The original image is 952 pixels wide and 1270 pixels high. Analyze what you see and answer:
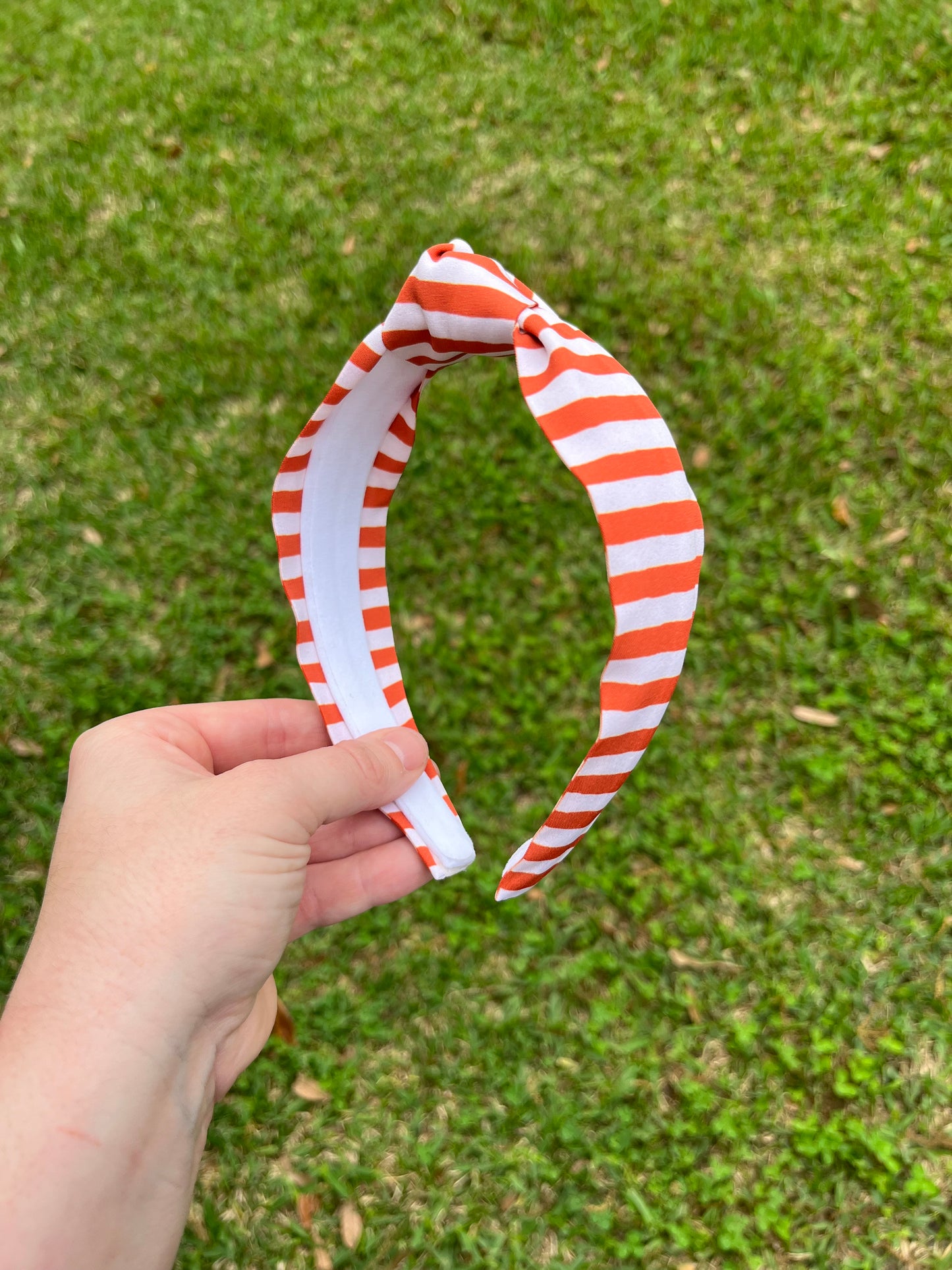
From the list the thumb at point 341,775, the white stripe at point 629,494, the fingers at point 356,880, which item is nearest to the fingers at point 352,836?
the fingers at point 356,880

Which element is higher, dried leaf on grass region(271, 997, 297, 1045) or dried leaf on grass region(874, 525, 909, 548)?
dried leaf on grass region(874, 525, 909, 548)

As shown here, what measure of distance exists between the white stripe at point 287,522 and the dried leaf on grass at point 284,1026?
4.62 ft

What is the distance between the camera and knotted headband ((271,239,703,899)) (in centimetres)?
116

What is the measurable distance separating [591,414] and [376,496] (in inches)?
32.0

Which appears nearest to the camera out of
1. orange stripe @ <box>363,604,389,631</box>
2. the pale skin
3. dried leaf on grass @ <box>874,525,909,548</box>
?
the pale skin

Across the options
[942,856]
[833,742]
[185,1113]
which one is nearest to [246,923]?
[185,1113]

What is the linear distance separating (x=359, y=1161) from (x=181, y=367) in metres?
2.70

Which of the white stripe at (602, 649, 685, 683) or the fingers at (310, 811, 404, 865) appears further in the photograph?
the fingers at (310, 811, 404, 865)

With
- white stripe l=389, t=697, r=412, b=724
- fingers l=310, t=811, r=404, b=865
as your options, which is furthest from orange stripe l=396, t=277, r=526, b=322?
fingers l=310, t=811, r=404, b=865

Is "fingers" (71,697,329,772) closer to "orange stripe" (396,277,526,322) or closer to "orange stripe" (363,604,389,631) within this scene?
"orange stripe" (363,604,389,631)

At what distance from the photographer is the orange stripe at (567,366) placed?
47.3 inches

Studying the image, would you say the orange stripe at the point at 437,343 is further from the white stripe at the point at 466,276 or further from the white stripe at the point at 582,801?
the white stripe at the point at 582,801

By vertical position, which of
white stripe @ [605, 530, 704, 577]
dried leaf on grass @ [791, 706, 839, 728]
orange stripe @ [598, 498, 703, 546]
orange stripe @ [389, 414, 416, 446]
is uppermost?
orange stripe @ [598, 498, 703, 546]

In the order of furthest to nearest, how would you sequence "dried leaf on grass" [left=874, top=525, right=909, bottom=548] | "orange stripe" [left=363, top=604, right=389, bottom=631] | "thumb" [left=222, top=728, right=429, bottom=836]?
"dried leaf on grass" [left=874, top=525, right=909, bottom=548] → "orange stripe" [left=363, top=604, right=389, bottom=631] → "thumb" [left=222, top=728, right=429, bottom=836]
